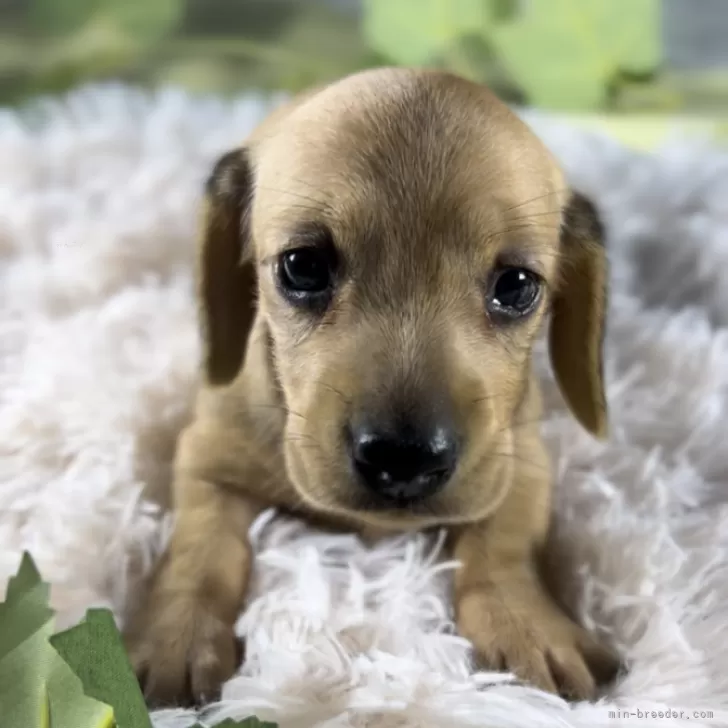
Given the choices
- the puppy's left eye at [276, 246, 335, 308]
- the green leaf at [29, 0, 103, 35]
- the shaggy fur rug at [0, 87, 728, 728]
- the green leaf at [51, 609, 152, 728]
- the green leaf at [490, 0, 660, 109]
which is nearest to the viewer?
the green leaf at [51, 609, 152, 728]

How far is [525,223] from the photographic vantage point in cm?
148

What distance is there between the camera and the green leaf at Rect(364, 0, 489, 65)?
3027mm

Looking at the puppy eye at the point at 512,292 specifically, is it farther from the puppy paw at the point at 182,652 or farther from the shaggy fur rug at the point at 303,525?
the puppy paw at the point at 182,652

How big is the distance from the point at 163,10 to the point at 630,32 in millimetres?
1495

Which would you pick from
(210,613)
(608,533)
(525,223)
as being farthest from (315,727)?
(525,223)

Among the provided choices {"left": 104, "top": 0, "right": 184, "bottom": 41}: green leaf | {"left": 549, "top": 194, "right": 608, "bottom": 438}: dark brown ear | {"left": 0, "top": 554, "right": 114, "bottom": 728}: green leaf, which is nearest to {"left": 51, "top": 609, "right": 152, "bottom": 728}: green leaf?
{"left": 0, "top": 554, "right": 114, "bottom": 728}: green leaf

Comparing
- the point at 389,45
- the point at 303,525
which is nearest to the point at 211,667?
the point at 303,525

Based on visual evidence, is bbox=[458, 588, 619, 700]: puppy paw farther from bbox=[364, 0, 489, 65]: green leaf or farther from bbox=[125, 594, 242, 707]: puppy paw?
bbox=[364, 0, 489, 65]: green leaf

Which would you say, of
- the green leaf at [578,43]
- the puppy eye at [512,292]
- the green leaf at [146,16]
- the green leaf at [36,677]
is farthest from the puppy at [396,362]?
the green leaf at [146,16]

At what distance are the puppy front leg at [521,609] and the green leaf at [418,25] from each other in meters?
1.75

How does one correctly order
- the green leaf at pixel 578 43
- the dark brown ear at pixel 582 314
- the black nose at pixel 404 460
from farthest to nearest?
the green leaf at pixel 578 43
the dark brown ear at pixel 582 314
the black nose at pixel 404 460

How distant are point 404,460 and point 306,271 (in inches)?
15.1

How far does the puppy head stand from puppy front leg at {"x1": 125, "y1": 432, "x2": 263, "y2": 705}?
0.22 m

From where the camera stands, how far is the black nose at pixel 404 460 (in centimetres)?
124
